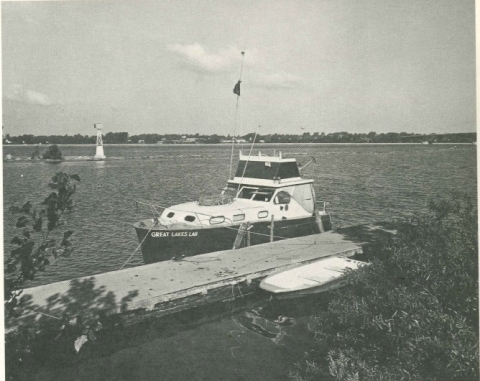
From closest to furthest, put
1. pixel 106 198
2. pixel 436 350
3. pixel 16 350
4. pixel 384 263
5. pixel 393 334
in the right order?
pixel 16 350, pixel 436 350, pixel 393 334, pixel 384 263, pixel 106 198

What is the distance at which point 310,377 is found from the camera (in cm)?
676

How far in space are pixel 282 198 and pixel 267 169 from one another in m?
1.25

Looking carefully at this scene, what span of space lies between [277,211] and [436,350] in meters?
11.1

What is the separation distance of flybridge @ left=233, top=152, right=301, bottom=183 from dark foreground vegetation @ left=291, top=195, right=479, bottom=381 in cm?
971

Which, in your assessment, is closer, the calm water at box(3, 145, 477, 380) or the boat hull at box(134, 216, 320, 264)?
the calm water at box(3, 145, 477, 380)

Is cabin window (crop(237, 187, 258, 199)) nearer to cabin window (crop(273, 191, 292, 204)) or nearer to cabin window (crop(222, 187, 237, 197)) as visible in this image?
cabin window (crop(222, 187, 237, 197))

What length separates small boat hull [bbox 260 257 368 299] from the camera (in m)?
10.5

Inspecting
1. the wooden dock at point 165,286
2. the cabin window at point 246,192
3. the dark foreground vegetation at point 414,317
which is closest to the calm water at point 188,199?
the wooden dock at point 165,286

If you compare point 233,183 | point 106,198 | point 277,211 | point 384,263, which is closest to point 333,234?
point 277,211

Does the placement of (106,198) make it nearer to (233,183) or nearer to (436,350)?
(233,183)

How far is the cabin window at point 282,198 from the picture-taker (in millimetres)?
15883

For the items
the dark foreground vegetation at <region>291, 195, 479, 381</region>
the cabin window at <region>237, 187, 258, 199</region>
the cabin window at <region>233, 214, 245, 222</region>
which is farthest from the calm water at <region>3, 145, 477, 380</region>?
the cabin window at <region>237, 187, 258, 199</region>

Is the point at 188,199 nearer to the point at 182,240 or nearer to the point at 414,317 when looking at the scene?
the point at 182,240

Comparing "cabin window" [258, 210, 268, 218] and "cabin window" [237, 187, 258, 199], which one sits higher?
"cabin window" [237, 187, 258, 199]
